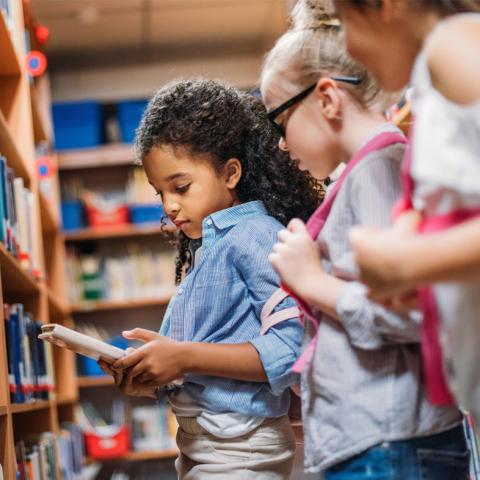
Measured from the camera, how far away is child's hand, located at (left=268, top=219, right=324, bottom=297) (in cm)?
104

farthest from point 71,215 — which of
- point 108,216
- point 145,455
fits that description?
point 145,455

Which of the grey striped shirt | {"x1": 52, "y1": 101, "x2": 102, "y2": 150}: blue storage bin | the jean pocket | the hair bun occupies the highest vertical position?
{"x1": 52, "y1": 101, "x2": 102, "y2": 150}: blue storage bin

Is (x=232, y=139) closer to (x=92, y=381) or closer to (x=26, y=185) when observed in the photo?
(x=26, y=185)

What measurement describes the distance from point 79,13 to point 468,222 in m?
4.38

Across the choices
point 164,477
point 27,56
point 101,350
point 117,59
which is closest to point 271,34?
point 117,59

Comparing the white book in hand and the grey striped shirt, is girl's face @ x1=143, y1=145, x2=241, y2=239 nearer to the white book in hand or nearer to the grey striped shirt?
the white book in hand

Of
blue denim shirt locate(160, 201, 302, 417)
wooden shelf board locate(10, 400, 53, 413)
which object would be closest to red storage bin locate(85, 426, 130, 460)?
wooden shelf board locate(10, 400, 53, 413)

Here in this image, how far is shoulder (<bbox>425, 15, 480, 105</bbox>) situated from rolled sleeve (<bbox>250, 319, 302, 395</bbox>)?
2.09ft

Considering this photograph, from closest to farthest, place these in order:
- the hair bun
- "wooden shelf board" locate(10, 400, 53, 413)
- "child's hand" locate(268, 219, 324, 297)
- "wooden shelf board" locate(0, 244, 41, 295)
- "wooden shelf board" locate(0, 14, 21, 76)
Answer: "child's hand" locate(268, 219, 324, 297) → the hair bun → "wooden shelf board" locate(10, 400, 53, 413) → "wooden shelf board" locate(0, 244, 41, 295) → "wooden shelf board" locate(0, 14, 21, 76)

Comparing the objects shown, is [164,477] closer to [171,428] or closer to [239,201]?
[171,428]

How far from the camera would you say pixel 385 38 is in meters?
0.93

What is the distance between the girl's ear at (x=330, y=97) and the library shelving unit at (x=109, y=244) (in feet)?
12.5

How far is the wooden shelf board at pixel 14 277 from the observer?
2.13 metres

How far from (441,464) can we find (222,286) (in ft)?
1.89
